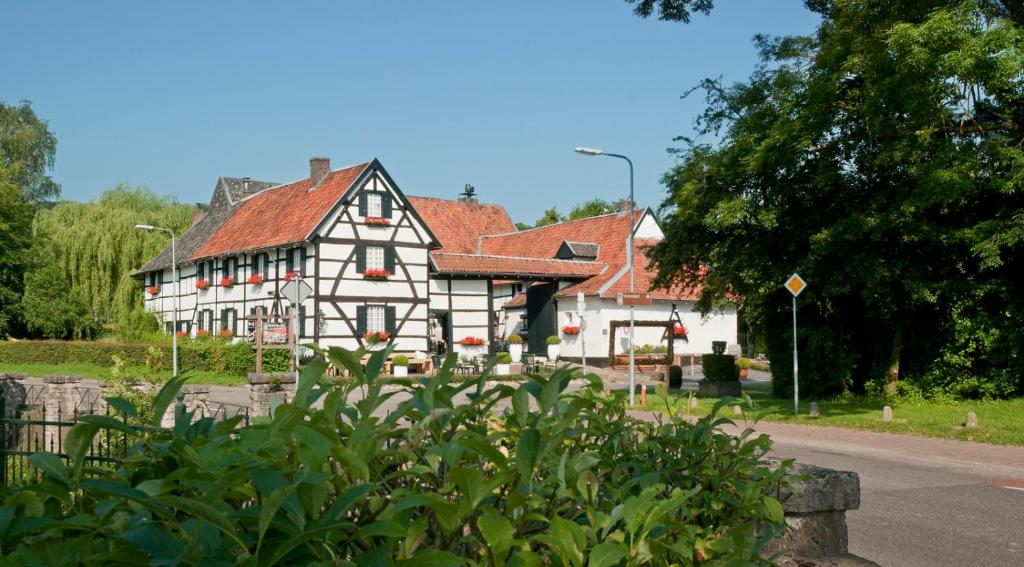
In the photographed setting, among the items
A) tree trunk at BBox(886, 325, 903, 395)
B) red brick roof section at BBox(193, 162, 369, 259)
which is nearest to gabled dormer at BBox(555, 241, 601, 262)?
red brick roof section at BBox(193, 162, 369, 259)

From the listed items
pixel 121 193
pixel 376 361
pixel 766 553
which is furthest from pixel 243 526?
pixel 121 193

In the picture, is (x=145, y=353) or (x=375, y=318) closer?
(x=375, y=318)

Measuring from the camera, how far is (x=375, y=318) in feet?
121

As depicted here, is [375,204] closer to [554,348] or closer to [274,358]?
[274,358]

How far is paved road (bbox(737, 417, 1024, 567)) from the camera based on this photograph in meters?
7.61

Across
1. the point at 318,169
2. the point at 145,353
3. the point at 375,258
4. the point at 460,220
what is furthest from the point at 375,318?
the point at 460,220

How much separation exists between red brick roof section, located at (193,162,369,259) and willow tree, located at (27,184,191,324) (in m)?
7.09

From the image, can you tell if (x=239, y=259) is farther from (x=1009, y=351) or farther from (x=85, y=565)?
(x=85, y=565)

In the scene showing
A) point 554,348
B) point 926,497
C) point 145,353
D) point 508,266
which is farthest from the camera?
point 554,348

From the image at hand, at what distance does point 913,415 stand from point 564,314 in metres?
25.4

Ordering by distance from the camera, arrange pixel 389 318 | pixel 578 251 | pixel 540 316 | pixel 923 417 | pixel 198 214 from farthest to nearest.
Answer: pixel 198 214 < pixel 578 251 < pixel 540 316 < pixel 389 318 < pixel 923 417

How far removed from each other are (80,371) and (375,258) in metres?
12.6

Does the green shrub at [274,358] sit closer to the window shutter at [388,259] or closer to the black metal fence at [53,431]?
the window shutter at [388,259]

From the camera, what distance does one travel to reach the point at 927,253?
18.5 meters
